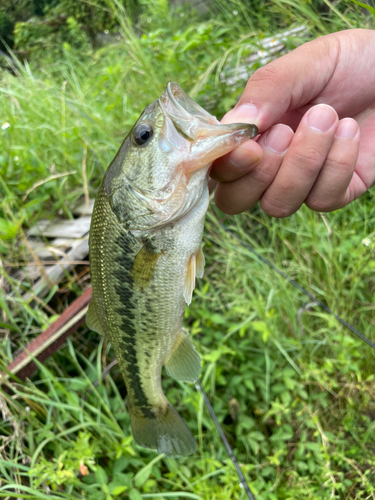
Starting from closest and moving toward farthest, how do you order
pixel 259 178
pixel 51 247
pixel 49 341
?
Answer: 1. pixel 259 178
2. pixel 49 341
3. pixel 51 247

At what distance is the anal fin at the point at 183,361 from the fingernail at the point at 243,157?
757mm

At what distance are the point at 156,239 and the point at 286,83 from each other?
0.80 metres

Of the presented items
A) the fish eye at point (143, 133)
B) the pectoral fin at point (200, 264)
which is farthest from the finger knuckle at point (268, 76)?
the pectoral fin at point (200, 264)

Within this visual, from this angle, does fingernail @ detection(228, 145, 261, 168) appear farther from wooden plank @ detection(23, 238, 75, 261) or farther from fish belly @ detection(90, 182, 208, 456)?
wooden plank @ detection(23, 238, 75, 261)

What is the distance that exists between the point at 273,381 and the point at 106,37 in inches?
472

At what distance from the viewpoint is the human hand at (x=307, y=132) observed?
127 centimetres

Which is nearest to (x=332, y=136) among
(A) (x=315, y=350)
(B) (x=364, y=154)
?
(B) (x=364, y=154)

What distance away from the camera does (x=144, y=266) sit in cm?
128

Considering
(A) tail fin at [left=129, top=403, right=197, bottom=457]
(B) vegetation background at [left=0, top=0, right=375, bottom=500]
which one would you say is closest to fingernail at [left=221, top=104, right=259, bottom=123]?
(B) vegetation background at [left=0, top=0, right=375, bottom=500]

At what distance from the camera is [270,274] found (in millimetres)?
2408

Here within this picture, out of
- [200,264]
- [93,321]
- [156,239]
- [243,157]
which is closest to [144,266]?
[156,239]

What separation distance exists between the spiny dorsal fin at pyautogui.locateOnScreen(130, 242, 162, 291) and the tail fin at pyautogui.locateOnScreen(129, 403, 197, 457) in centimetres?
68

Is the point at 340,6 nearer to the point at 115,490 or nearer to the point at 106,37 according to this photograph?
the point at 115,490

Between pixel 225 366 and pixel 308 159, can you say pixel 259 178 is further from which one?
pixel 225 366
